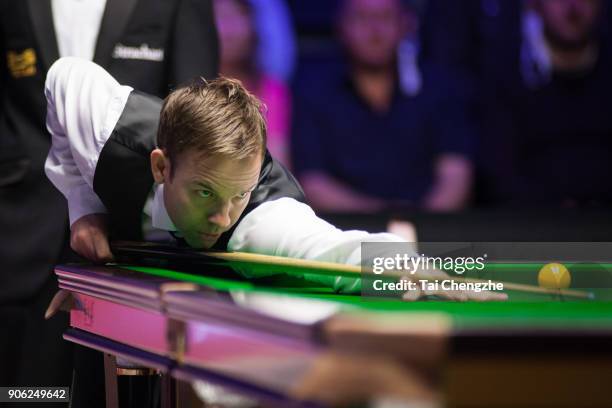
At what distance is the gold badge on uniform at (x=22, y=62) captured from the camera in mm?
2744

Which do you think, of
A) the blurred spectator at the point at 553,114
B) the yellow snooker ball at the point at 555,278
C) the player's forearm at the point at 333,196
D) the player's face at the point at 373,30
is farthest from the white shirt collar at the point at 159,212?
the blurred spectator at the point at 553,114

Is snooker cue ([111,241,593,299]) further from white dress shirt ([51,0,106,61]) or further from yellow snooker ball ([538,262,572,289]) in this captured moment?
white dress shirt ([51,0,106,61])

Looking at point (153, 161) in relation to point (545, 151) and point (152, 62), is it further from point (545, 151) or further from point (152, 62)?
point (545, 151)

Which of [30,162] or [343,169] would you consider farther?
[343,169]

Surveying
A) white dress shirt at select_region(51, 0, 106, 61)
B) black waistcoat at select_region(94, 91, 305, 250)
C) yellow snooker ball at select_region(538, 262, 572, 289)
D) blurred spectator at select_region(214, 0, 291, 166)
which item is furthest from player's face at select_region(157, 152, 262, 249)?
blurred spectator at select_region(214, 0, 291, 166)

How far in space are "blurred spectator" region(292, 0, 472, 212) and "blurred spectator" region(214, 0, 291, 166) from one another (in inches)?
3.6

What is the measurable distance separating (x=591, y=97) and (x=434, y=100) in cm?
81

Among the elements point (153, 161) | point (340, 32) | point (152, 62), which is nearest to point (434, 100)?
point (340, 32)

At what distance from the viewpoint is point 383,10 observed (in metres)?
4.86

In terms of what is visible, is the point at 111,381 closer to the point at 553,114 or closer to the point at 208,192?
the point at 208,192

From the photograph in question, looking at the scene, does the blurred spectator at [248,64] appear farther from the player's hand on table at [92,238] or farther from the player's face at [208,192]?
the player's face at [208,192]

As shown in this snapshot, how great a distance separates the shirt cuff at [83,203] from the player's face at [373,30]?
2.67 metres

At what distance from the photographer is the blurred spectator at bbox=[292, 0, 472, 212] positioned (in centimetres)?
492

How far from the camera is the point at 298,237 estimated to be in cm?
211
